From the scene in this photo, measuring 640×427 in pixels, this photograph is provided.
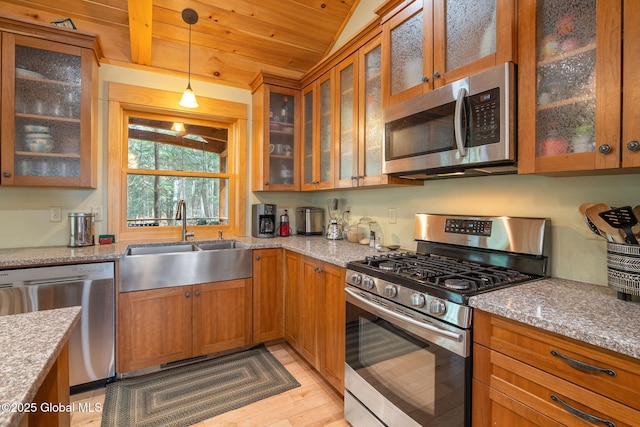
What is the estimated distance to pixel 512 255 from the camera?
5.03 ft

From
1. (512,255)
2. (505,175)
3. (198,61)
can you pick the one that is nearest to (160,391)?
(512,255)

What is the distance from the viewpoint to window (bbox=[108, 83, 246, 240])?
269 cm

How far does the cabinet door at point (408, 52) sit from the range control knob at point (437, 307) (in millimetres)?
1107

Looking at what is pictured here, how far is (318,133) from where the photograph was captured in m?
2.77

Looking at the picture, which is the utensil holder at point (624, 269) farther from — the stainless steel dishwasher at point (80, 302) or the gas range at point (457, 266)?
the stainless steel dishwasher at point (80, 302)

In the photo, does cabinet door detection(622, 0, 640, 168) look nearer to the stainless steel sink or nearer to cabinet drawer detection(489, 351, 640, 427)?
cabinet drawer detection(489, 351, 640, 427)

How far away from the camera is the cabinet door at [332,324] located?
1837 mm

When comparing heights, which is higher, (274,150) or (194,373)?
(274,150)

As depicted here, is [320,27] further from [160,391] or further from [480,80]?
[160,391]

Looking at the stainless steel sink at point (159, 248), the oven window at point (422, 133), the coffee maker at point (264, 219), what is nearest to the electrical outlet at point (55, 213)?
the stainless steel sink at point (159, 248)

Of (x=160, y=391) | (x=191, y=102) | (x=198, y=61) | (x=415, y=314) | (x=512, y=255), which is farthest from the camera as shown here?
(x=198, y=61)

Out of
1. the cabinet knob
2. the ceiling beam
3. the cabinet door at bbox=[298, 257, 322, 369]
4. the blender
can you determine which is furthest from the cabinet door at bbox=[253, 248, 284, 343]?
the cabinet knob

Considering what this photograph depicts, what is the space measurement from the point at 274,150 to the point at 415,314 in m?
2.19

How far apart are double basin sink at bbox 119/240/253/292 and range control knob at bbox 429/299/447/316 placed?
1654 millimetres
